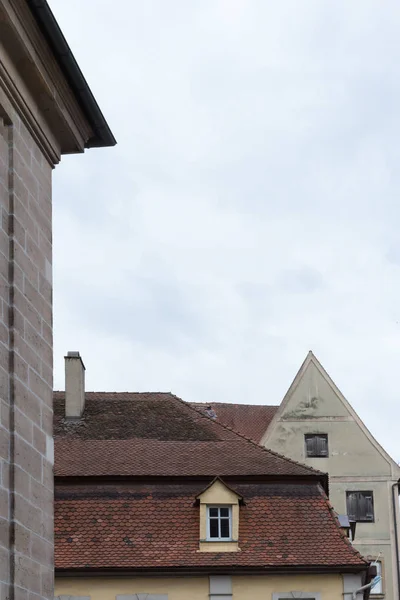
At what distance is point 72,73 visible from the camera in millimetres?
10969

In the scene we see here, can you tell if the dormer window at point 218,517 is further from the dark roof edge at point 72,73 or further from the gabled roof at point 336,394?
the dark roof edge at point 72,73

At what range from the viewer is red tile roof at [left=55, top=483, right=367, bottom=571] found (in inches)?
1051

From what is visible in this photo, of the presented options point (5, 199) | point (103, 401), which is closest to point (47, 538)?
point (5, 199)

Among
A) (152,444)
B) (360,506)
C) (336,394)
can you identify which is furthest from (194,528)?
(336,394)

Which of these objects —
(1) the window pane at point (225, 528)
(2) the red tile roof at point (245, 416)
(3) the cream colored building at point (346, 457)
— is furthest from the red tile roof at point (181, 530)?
(2) the red tile roof at point (245, 416)

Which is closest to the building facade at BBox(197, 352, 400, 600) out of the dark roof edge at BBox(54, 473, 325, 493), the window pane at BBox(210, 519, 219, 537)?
the dark roof edge at BBox(54, 473, 325, 493)

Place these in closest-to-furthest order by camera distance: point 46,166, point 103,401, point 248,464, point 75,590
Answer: point 46,166 → point 75,590 → point 248,464 → point 103,401

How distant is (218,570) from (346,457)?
48.7 feet

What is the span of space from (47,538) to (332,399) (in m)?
31.7

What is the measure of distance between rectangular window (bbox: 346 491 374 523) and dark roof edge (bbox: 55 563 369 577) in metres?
13.4

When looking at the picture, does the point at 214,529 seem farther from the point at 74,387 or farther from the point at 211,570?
the point at 74,387

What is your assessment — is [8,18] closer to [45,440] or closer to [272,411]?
[45,440]

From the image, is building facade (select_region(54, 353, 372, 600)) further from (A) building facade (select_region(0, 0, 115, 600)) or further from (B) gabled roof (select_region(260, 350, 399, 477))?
(A) building facade (select_region(0, 0, 115, 600))

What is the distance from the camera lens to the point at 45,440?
1054 centimetres
